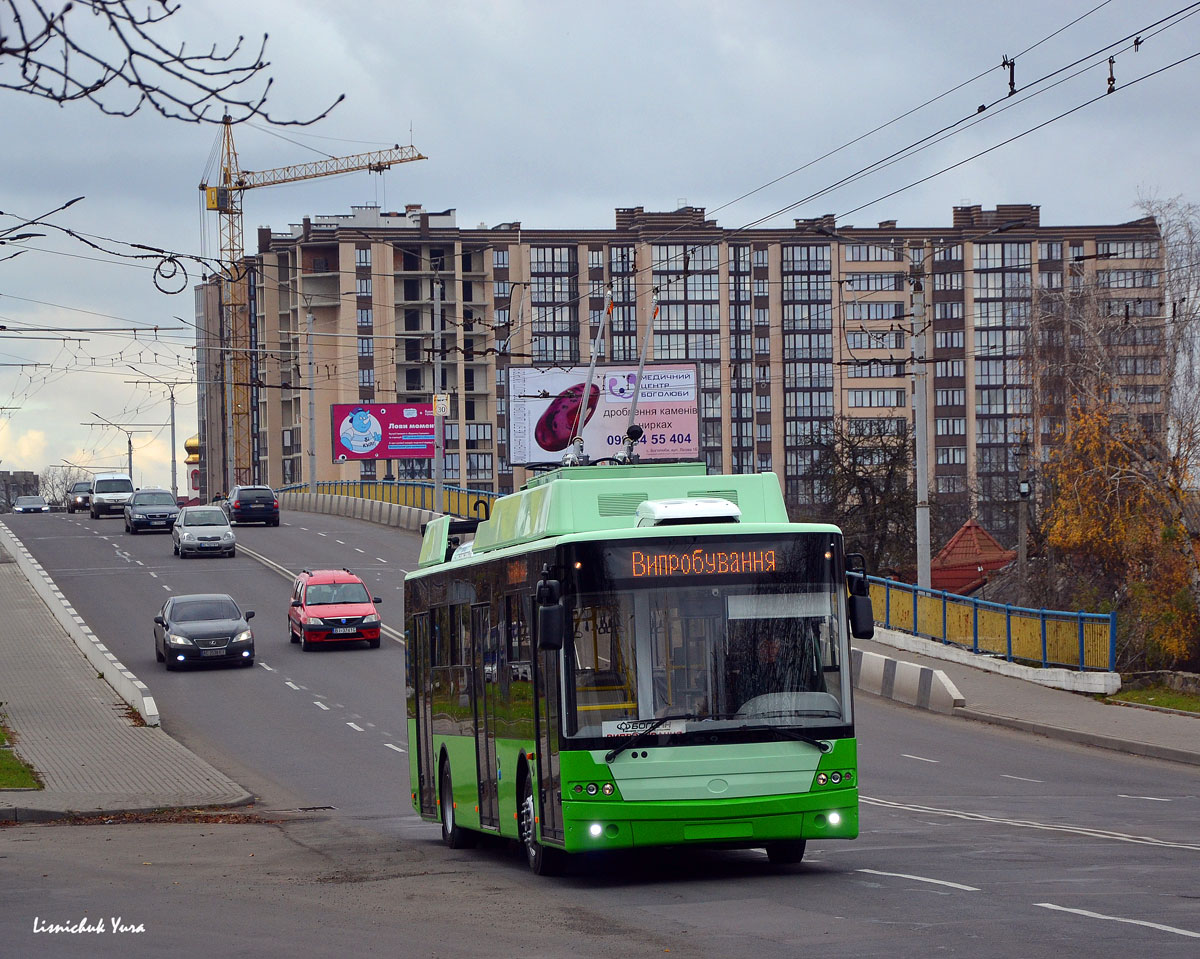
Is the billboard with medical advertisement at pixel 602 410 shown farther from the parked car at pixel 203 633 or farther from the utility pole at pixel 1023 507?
the parked car at pixel 203 633

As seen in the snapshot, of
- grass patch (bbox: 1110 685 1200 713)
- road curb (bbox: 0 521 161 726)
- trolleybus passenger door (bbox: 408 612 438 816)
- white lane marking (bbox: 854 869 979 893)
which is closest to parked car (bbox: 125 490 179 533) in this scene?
road curb (bbox: 0 521 161 726)

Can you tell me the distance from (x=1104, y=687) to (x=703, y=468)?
18727mm

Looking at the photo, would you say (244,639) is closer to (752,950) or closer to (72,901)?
(72,901)

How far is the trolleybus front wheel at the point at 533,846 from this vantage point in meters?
12.8

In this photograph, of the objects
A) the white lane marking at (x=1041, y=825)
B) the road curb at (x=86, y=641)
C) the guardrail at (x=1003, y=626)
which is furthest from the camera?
the guardrail at (x=1003, y=626)

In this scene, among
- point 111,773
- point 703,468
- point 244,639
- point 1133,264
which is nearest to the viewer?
point 703,468

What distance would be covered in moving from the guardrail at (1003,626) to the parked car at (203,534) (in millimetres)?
24942

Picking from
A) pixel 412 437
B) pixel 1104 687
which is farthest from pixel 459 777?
pixel 412 437

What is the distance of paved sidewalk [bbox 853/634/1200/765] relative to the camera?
81.4 feet

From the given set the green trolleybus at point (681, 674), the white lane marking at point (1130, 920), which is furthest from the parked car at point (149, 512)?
the white lane marking at point (1130, 920)

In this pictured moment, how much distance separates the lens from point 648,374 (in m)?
52.9

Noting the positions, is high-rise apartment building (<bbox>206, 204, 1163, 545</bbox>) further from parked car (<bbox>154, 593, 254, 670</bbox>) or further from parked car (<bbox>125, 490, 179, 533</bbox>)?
parked car (<bbox>154, 593, 254, 670</bbox>)

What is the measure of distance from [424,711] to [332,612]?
Result: 22.0m

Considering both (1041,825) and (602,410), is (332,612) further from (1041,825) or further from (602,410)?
(1041,825)
